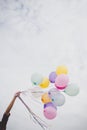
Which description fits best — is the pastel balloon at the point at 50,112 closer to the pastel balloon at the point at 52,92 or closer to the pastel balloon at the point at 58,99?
the pastel balloon at the point at 58,99

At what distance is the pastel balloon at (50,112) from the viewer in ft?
16.8

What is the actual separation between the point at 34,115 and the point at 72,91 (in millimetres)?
1223

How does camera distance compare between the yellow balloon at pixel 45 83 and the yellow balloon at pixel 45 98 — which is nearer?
the yellow balloon at pixel 45 98

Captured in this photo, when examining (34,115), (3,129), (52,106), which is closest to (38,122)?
(34,115)

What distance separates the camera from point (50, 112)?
5145mm

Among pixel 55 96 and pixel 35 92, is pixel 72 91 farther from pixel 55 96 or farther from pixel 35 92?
pixel 35 92

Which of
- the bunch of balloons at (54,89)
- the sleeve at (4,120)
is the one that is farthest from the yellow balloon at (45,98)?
the sleeve at (4,120)

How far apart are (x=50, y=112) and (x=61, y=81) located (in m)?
0.86

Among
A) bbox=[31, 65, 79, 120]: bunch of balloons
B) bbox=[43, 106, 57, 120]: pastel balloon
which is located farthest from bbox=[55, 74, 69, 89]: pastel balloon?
bbox=[43, 106, 57, 120]: pastel balloon

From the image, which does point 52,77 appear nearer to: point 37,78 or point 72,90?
point 37,78

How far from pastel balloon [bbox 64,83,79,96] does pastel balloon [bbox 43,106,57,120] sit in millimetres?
562

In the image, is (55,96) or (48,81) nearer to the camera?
(55,96)

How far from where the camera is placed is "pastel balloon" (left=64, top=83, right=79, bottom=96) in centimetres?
507

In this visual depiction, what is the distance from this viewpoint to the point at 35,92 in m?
5.15
